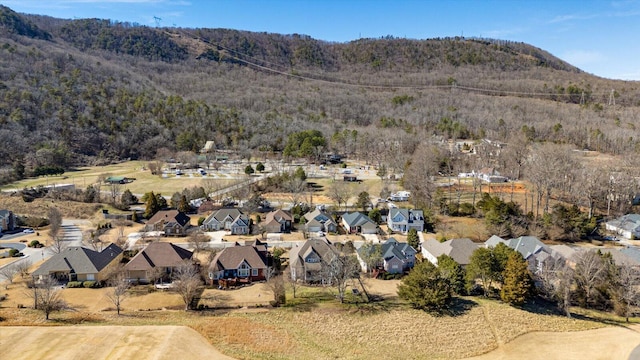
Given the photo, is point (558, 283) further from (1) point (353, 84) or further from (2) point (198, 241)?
(1) point (353, 84)

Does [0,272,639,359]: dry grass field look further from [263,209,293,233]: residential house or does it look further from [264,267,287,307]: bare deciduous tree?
[263,209,293,233]: residential house

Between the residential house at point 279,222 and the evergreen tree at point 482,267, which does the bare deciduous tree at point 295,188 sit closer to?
the residential house at point 279,222

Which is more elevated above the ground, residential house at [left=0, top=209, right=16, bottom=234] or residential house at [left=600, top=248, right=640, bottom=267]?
residential house at [left=0, top=209, right=16, bottom=234]

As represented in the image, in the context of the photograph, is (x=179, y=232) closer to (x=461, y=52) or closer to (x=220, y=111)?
(x=220, y=111)

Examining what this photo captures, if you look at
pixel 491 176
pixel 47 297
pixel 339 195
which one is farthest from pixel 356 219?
pixel 491 176

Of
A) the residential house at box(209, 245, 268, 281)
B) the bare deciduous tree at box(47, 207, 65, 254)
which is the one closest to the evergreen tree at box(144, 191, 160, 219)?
the bare deciduous tree at box(47, 207, 65, 254)

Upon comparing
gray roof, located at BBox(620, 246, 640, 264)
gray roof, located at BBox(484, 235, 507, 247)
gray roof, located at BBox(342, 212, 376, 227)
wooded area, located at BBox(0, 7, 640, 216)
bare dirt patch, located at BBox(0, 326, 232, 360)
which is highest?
wooded area, located at BBox(0, 7, 640, 216)

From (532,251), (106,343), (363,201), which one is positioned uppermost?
(363,201)

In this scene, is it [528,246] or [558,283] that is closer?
[558,283]
